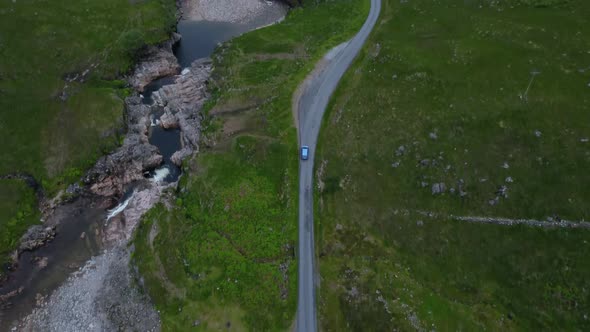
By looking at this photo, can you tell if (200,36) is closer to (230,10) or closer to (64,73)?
(230,10)

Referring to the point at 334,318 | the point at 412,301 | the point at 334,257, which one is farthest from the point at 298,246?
the point at 412,301

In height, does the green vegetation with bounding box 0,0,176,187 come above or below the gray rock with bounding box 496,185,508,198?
above

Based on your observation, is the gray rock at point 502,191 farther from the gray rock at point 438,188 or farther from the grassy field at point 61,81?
the grassy field at point 61,81

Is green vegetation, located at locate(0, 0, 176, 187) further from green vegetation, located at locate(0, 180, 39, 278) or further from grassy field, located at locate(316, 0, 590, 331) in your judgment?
grassy field, located at locate(316, 0, 590, 331)

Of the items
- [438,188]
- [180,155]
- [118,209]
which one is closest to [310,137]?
[438,188]

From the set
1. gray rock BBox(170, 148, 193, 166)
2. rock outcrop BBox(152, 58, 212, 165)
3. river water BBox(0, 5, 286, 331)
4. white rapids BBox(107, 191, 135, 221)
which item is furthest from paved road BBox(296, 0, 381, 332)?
white rapids BBox(107, 191, 135, 221)

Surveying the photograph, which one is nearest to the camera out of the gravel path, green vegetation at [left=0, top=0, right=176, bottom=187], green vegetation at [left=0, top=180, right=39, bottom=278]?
green vegetation at [left=0, top=180, right=39, bottom=278]

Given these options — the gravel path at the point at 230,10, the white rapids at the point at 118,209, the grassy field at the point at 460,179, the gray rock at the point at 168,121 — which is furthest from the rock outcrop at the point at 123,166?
the gravel path at the point at 230,10
